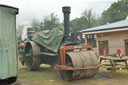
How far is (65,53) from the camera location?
5.19m

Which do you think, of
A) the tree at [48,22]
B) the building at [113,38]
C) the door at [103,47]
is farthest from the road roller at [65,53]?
the tree at [48,22]

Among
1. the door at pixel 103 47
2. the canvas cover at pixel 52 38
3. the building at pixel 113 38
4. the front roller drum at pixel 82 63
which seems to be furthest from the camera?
the door at pixel 103 47

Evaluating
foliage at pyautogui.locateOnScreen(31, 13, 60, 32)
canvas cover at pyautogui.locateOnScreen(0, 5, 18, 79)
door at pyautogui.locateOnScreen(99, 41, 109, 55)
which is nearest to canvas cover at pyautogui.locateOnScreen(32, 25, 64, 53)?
canvas cover at pyautogui.locateOnScreen(0, 5, 18, 79)

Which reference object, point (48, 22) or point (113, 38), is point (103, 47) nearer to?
point (113, 38)

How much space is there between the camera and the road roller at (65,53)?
4.89 metres

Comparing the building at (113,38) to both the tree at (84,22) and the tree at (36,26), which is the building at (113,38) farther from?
the tree at (84,22)

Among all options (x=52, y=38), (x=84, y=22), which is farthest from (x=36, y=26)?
(x=52, y=38)

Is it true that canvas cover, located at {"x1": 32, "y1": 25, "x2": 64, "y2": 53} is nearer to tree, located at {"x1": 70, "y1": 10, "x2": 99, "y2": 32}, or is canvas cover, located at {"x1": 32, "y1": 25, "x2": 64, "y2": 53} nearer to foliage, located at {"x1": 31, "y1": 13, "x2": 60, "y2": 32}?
foliage, located at {"x1": 31, "y1": 13, "x2": 60, "y2": 32}

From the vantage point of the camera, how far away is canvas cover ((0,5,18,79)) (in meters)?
3.92

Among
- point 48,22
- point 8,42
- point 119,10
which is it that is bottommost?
point 8,42

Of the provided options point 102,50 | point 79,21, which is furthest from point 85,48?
point 79,21

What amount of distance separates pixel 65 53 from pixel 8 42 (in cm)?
194

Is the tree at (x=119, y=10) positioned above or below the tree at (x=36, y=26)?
above

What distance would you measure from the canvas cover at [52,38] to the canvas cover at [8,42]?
6.76 ft
